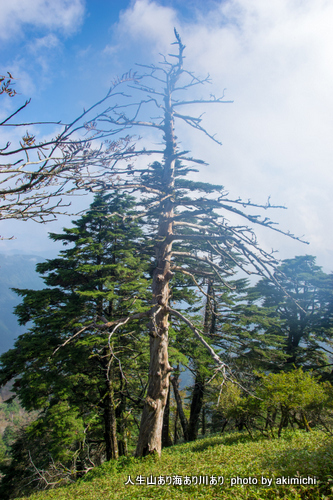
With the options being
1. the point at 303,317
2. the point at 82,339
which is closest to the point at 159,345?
the point at 82,339

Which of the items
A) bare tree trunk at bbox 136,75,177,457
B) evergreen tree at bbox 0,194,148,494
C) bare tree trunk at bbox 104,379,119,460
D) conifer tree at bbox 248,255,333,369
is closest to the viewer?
bare tree trunk at bbox 136,75,177,457

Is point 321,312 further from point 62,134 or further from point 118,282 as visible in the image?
point 62,134

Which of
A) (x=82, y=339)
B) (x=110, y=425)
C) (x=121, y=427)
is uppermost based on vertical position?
(x=82, y=339)

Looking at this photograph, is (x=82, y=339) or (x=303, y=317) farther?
(x=303, y=317)

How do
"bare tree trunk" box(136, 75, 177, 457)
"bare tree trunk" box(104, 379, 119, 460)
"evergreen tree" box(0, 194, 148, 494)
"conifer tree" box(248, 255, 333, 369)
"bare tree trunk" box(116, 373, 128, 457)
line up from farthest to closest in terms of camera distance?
"conifer tree" box(248, 255, 333, 369) < "bare tree trunk" box(116, 373, 128, 457) < "bare tree trunk" box(104, 379, 119, 460) < "evergreen tree" box(0, 194, 148, 494) < "bare tree trunk" box(136, 75, 177, 457)

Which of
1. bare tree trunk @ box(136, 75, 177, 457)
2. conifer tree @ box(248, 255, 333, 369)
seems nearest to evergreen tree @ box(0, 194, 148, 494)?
bare tree trunk @ box(136, 75, 177, 457)

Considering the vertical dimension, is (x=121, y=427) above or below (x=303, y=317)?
below

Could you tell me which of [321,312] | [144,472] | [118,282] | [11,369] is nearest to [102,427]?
[11,369]

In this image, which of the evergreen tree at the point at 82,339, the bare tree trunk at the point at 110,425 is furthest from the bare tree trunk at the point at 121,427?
the bare tree trunk at the point at 110,425

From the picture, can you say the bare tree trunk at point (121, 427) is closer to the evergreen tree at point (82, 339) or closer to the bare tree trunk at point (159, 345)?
the evergreen tree at point (82, 339)

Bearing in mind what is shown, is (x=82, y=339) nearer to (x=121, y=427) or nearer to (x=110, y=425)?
(x=110, y=425)

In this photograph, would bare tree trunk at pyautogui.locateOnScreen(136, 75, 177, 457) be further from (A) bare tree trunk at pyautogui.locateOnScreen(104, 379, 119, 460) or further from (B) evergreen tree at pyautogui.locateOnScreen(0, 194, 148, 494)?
(A) bare tree trunk at pyautogui.locateOnScreen(104, 379, 119, 460)

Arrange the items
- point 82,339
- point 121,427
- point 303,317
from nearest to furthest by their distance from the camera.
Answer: point 82,339 → point 121,427 → point 303,317

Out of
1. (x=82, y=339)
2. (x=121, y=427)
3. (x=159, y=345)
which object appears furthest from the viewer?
(x=121, y=427)
